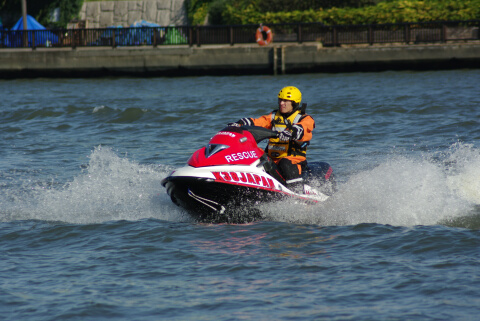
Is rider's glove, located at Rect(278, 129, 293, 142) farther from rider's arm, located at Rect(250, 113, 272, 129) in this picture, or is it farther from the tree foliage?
the tree foliage

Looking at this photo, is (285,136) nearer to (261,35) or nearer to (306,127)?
(306,127)

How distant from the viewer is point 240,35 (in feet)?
84.4

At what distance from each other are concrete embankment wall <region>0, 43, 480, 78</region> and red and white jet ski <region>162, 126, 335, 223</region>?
1844cm

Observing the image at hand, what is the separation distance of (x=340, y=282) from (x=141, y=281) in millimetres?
→ 1592

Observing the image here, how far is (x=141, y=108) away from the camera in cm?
1703

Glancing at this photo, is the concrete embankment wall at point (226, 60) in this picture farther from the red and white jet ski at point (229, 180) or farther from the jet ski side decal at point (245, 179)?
the jet ski side decal at point (245, 179)

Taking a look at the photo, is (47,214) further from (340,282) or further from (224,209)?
(340,282)

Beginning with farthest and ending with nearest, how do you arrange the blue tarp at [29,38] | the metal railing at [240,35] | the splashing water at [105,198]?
the blue tarp at [29,38]
the metal railing at [240,35]
the splashing water at [105,198]

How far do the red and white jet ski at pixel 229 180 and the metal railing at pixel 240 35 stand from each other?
18.9 metres

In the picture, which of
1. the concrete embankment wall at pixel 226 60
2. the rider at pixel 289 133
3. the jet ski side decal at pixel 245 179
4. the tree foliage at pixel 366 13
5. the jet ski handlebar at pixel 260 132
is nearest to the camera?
the jet ski side decal at pixel 245 179

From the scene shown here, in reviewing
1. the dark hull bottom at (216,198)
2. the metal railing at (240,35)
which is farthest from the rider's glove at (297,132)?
the metal railing at (240,35)

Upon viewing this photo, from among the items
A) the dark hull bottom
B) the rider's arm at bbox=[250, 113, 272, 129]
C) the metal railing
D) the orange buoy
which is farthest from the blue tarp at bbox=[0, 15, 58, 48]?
the dark hull bottom

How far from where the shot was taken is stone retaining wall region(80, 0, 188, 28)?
120 ft

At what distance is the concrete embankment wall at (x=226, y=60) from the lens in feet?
80.2
